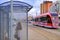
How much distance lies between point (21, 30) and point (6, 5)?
1.50 metres

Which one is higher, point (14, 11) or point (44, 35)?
point (14, 11)

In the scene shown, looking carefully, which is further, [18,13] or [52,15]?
[52,15]

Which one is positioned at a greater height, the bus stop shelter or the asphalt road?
the bus stop shelter

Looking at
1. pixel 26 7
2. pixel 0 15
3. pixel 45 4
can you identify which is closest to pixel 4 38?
pixel 0 15

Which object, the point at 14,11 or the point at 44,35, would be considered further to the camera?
the point at 44,35

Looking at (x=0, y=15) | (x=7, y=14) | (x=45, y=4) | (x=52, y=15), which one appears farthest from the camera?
(x=45, y=4)

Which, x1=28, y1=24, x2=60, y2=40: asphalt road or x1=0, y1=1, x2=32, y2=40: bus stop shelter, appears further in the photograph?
x1=28, y1=24, x2=60, y2=40: asphalt road

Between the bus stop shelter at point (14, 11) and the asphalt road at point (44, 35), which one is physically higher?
the bus stop shelter at point (14, 11)

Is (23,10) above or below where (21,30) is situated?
above

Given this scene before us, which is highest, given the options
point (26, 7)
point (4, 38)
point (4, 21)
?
point (26, 7)

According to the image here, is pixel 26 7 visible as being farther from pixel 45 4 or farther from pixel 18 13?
pixel 45 4

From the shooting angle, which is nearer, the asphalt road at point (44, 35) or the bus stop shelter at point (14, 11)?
the bus stop shelter at point (14, 11)

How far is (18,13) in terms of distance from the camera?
1033 centimetres

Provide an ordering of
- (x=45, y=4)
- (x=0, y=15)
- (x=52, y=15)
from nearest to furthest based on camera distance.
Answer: (x=0, y=15), (x=52, y=15), (x=45, y=4)
